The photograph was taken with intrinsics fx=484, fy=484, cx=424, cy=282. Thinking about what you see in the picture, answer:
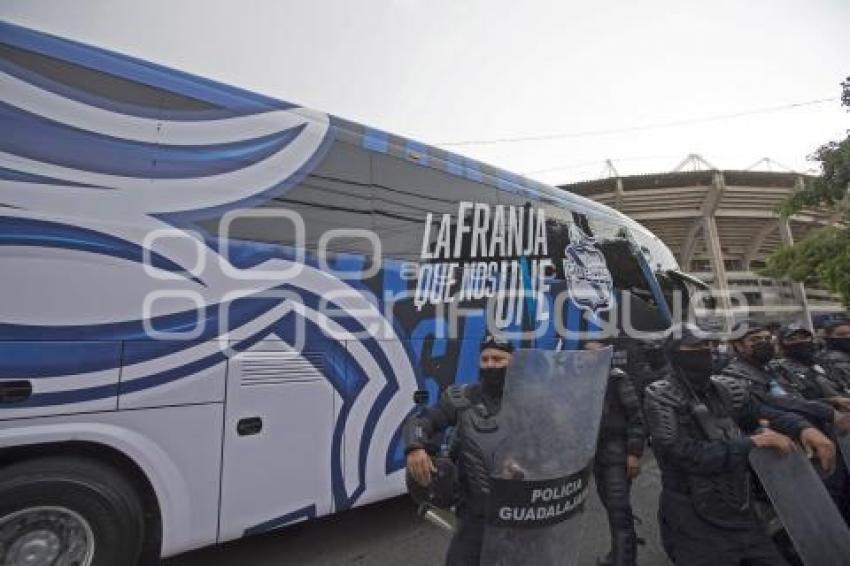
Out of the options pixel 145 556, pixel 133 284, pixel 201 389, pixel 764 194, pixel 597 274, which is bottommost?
pixel 145 556

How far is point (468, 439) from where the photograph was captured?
2039 millimetres

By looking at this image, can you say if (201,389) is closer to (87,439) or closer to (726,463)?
(87,439)

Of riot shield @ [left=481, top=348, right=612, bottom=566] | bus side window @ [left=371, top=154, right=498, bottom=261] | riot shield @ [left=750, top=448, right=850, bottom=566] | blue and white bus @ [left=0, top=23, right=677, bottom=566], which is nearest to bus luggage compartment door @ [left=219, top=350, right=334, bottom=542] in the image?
blue and white bus @ [left=0, top=23, right=677, bottom=566]

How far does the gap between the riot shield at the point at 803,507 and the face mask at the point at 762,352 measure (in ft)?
4.35

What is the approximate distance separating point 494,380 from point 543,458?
0.40 meters

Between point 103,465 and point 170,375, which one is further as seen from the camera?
point 170,375

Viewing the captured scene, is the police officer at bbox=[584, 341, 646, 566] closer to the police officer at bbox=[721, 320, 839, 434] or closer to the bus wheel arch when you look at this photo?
the police officer at bbox=[721, 320, 839, 434]

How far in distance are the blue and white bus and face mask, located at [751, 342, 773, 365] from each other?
76.5 inches

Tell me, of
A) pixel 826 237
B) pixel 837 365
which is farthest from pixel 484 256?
pixel 826 237

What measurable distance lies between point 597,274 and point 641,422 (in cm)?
259

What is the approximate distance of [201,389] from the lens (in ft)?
8.90

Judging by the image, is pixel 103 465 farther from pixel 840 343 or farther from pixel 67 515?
pixel 840 343

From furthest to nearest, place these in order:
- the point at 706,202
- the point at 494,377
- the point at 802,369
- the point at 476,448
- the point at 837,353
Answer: the point at 706,202 → the point at 837,353 → the point at 802,369 → the point at 494,377 → the point at 476,448

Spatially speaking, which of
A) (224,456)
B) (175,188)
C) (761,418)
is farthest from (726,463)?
(175,188)
